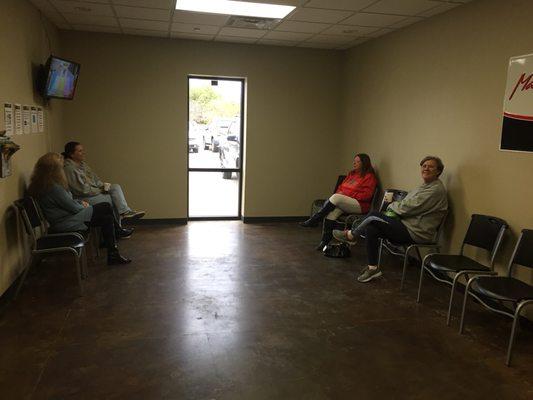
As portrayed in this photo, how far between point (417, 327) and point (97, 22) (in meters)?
4.92

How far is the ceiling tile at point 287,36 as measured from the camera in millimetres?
5738

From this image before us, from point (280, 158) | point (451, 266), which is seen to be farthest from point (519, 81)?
point (280, 158)

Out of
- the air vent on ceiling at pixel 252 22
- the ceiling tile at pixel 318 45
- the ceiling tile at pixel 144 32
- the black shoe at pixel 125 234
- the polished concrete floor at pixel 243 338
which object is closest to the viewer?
the polished concrete floor at pixel 243 338

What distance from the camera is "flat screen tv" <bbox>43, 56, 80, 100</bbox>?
4.65 metres

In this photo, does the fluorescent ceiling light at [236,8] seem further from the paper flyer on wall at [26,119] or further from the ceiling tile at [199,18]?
the paper flyer on wall at [26,119]

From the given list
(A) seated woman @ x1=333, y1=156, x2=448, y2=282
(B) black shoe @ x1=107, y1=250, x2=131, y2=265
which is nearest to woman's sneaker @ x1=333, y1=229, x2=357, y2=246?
(A) seated woman @ x1=333, y1=156, x2=448, y2=282

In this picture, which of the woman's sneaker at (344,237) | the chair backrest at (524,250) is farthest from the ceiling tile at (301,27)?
the chair backrest at (524,250)

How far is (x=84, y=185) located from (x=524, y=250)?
171 inches

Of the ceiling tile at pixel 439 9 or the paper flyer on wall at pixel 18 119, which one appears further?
the ceiling tile at pixel 439 9

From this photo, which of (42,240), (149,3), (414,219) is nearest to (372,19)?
(414,219)

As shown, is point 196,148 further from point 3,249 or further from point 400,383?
point 400,383

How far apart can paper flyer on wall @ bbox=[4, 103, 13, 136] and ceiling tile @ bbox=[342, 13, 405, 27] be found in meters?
3.46

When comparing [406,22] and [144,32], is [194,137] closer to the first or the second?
[144,32]

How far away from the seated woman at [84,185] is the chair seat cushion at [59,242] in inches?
39.8
